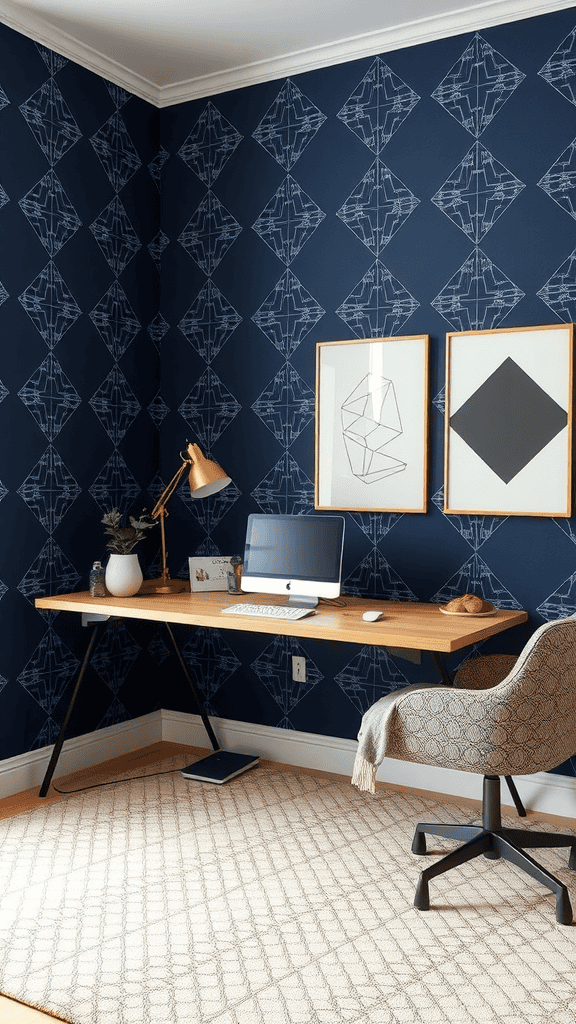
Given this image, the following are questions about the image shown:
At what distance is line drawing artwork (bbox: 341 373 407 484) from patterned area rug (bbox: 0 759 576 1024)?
49.8 inches

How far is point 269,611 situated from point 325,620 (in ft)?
0.71

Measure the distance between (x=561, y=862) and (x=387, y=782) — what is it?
88cm

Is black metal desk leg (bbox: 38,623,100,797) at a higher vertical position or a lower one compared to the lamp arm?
lower

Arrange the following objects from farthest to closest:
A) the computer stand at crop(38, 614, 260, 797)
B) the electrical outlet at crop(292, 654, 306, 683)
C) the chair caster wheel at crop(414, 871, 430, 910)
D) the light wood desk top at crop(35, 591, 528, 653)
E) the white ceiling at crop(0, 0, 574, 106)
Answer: the electrical outlet at crop(292, 654, 306, 683) → the computer stand at crop(38, 614, 260, 797) → the white ceiling at crop(0, 0, 574, 106) → the light wood desk top at crop(35, 591, 528, 653) → the chair caster wheel at crop(414, 871, 430, 910)

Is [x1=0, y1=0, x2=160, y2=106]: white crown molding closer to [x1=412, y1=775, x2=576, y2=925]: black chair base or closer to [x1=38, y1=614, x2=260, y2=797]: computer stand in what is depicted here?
[x1=38, y1=614, x2=260, y2=797]: computer stand

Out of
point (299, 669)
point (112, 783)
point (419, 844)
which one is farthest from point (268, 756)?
point (419, 844)

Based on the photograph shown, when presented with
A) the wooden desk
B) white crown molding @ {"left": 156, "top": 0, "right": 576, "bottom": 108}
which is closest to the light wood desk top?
the wooden desk

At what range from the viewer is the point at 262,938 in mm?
2271

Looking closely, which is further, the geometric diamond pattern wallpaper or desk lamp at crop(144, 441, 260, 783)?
desk lamp at crop(144, 441, 260, 783)

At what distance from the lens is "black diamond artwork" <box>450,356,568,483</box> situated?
3127mm

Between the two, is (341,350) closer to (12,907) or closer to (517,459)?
(517,459)

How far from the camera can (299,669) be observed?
146 inches

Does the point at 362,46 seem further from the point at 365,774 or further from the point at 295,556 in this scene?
the point at 365,774

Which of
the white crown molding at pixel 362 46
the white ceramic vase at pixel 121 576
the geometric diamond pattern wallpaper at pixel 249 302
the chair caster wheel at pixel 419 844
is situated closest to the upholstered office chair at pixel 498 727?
the chair caster wheel at pixel 419 844
